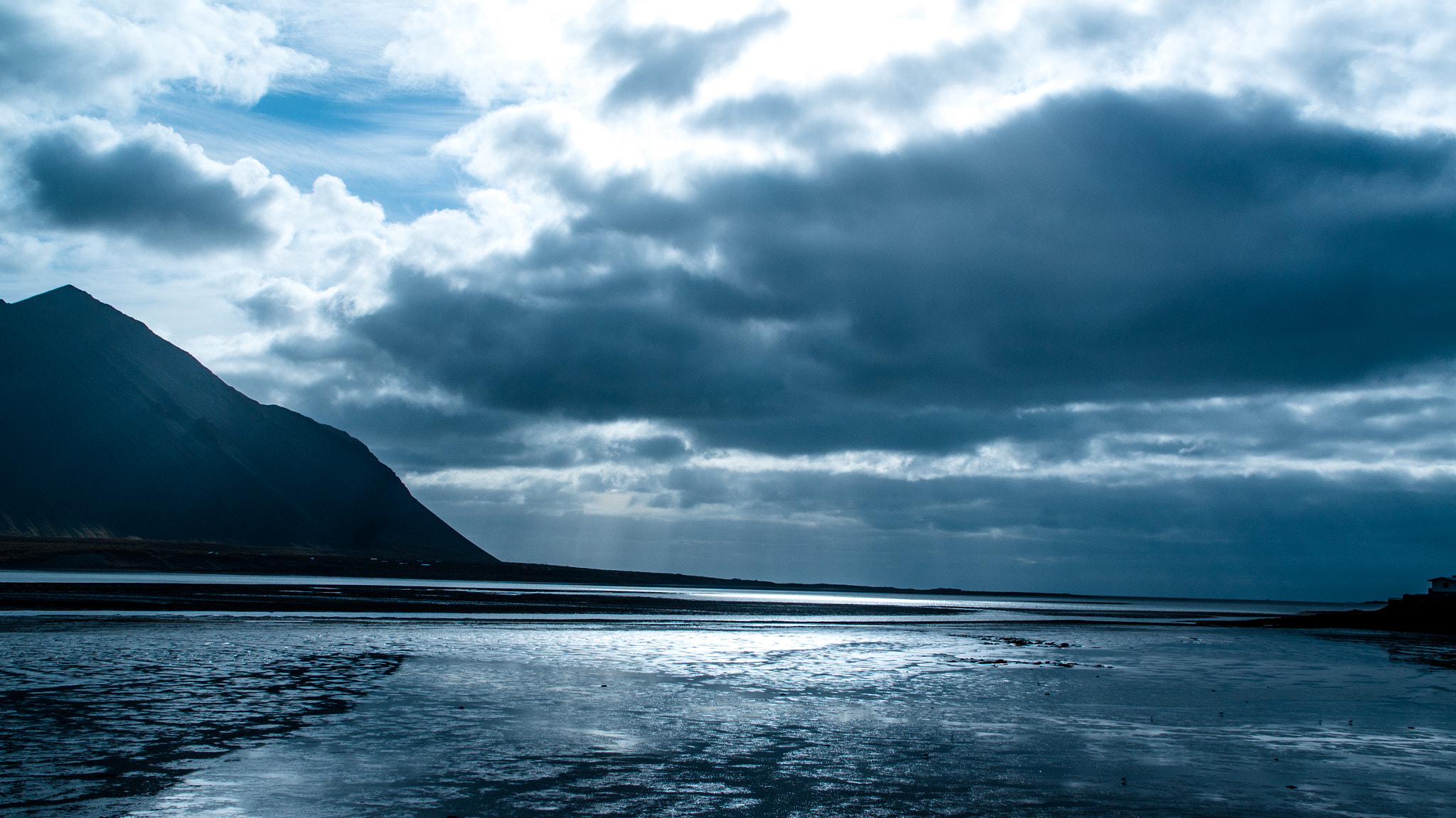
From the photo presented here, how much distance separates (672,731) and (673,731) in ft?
0.27

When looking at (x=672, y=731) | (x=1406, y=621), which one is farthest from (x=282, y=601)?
(x=1406, y=621)

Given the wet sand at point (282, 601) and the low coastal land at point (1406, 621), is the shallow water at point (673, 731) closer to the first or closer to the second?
the wet sand at point (282, 601)

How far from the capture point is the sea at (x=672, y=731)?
13312 millimetres

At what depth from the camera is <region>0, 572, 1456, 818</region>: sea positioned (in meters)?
13.3

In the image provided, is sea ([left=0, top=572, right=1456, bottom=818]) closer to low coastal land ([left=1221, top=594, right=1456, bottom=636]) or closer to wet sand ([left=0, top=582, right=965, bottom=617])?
wet sand ([left=0, top=582, right=965, bottom=617])

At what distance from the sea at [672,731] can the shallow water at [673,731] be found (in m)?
0.09

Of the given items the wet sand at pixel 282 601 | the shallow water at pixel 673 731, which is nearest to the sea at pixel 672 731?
the shallow water at pixel 673 731

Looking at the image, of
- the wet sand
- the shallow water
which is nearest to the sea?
the shallow water

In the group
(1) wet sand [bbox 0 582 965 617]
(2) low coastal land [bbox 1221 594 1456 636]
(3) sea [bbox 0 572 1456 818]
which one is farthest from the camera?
(2) low coastal land [bbox 1221 594 1456 636]

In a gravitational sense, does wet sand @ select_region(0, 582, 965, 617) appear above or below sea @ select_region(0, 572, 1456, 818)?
below

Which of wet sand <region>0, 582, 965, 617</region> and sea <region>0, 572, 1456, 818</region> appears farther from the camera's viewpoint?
wet sand <region>0, 582, 965, 617</region>

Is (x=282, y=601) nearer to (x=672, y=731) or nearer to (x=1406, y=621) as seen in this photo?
(x=672, y=731)

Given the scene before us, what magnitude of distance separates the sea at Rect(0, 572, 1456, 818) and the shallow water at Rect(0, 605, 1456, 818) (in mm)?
90

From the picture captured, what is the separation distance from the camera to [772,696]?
24.8m
